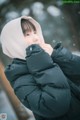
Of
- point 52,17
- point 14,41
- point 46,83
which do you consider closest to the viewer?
point 46,83

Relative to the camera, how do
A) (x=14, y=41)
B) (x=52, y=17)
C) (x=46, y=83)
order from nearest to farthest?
(x=46, y=83) → (x=14, y=41) → (x=52, y=17)

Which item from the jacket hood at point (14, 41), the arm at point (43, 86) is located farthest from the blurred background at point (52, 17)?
the arm at point (43, 86)

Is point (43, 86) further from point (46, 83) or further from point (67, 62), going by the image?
point (67, 62)

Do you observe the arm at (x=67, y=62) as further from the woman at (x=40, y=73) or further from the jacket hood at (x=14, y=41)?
the jacket hood at (x=14, y=41)

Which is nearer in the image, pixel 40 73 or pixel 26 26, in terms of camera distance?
pixel 40 73

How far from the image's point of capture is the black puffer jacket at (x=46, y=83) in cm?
111

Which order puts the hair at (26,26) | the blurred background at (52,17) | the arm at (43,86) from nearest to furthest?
the arm at (43,86), the hair at (26,26), the blurred background at (52,17)

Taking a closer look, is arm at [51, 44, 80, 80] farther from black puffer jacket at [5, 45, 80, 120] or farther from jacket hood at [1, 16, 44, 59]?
jacket hood at [1, 16, 44, 59]

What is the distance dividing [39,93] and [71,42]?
740mm

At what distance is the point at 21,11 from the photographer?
5.85 ft

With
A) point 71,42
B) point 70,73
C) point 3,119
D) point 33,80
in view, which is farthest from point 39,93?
point 71,42

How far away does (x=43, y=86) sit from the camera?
1.13 m

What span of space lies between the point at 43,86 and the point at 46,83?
2 cm

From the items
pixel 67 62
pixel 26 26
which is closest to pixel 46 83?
pixel 67 62
